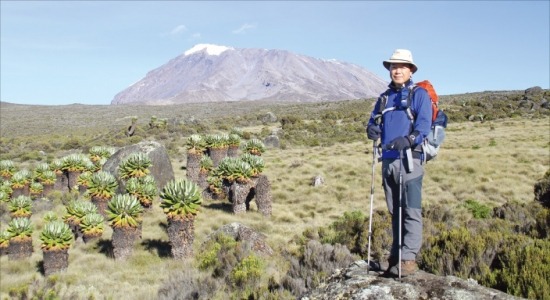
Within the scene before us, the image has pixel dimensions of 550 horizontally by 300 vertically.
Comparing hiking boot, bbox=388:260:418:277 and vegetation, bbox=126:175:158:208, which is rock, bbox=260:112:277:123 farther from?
hiking boot, bbox=388:260:418:277

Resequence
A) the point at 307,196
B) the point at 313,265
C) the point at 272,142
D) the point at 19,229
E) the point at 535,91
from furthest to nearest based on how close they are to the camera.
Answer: the point at 535,91
the point at 272,142
the point at 307,196
the point at 19,229
the point at 313,265

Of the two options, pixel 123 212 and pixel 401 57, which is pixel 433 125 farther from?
pixel 123 212

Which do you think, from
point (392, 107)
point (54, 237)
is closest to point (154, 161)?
point (54, 237)

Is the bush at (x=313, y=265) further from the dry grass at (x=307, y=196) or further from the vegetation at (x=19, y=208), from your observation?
the vegetation at (x=19, y=208)

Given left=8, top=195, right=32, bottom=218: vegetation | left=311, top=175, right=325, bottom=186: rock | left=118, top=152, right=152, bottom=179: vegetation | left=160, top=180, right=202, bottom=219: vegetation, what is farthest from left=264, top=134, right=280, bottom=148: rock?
left=160, top=180, right=202, bottom=219: vegetation

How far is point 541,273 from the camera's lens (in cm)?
583

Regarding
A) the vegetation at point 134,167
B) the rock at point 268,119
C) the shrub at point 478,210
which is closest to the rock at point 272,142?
the rock at point 268,119

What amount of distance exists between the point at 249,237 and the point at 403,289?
913 centimetres

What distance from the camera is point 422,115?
16.3ft

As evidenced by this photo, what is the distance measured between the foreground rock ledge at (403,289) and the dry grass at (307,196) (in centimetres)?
666

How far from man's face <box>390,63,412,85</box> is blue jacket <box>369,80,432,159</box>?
0.10 meters

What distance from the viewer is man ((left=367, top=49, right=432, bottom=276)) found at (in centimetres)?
496

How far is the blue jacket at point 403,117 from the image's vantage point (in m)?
4.98

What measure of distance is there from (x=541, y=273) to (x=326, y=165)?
22.6 meters
